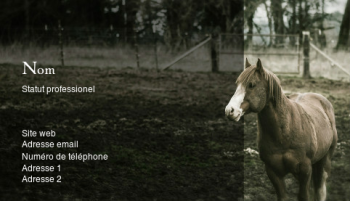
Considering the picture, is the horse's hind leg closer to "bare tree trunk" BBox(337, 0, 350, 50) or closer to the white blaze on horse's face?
the white blaze on horse's face

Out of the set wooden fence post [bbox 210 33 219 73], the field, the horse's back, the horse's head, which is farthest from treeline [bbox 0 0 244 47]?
the horse's head

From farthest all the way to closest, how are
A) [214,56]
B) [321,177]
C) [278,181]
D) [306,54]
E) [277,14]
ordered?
[277,14] < [214,56] < [306,54] < [321,177] < [278,181]

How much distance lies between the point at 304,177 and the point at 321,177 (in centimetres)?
73

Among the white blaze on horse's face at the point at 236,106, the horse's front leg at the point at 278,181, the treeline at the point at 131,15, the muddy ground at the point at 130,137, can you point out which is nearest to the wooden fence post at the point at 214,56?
the muddy ground at the point at 130,137

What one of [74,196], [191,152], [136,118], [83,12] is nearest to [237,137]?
[191,152]

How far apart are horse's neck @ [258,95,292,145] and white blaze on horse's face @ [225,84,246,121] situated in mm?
314

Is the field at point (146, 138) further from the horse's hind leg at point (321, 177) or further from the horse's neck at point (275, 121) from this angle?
the horse's neck at point (275, 121)

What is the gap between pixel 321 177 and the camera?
4.14 m

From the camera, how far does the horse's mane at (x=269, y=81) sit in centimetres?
319

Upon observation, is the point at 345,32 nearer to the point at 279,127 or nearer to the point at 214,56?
the point at 214,56

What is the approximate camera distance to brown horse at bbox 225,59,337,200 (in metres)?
3.20

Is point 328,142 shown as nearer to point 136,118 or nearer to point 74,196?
point 74,196

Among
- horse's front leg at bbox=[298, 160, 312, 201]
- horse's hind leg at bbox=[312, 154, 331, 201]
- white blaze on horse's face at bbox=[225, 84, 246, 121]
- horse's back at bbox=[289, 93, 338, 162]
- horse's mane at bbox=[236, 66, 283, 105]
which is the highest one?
horse's mane at bbox=[236, 66, 283, 105]

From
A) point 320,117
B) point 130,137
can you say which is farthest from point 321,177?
point 130,137
